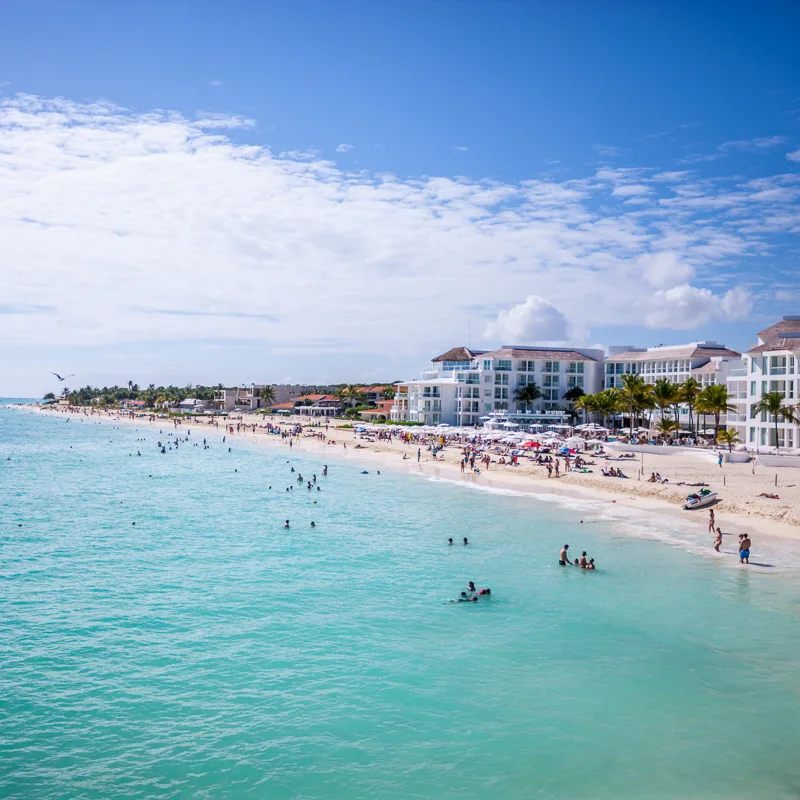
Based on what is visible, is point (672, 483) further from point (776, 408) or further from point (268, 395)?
point (268, 395)

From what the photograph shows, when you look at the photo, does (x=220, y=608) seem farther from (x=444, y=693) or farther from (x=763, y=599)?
(x=763, y=599)

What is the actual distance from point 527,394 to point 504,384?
3.29 meters

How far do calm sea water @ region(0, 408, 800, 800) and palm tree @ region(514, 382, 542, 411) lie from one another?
51065mm

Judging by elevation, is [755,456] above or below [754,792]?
above

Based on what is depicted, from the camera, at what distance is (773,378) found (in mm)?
50438

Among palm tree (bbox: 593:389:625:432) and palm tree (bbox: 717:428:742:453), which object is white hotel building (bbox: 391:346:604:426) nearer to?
palm tree (bbox: 593:389:625:432)

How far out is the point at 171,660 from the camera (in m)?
16.4

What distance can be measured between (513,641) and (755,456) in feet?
119

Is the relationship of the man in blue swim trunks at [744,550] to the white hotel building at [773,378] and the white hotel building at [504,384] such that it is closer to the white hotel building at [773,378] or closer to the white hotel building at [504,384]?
the white hotel building at [773,378]

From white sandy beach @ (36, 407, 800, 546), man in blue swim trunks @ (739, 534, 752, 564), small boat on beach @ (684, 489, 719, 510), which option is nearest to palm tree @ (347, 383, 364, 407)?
white sandy beach @ (36, 407, 800, 546)

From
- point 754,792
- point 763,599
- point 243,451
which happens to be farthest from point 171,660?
point 243,451

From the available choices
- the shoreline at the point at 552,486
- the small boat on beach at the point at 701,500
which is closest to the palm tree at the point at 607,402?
the shoreline at the point at 552,486

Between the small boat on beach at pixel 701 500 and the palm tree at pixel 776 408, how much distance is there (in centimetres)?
1541

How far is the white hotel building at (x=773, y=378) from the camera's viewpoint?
4884 centimetres
